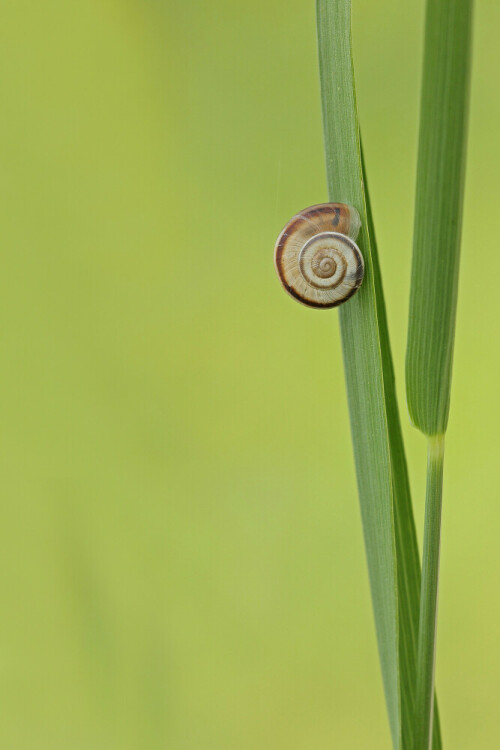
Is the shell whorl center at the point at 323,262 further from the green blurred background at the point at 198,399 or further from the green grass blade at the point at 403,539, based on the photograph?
the green blurred background at the point at 198,399

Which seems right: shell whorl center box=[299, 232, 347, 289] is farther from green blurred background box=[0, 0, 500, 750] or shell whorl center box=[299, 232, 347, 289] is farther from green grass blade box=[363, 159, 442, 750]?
green blurred background box=[0, 0, 500, 750]

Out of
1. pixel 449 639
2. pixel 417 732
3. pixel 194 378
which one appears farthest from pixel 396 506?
pixel 449 639

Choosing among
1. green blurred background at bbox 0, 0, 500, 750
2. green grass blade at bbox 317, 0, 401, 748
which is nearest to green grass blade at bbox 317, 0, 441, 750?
green grass blade at bbox 317, 0, 401, 748

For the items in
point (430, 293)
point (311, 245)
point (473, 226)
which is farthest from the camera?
point (473, 226)

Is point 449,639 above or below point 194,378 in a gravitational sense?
below

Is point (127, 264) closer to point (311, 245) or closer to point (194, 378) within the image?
point (194, 378)

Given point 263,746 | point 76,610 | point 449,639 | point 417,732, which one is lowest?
point 263,746

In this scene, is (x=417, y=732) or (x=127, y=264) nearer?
(x=417, y=732)
